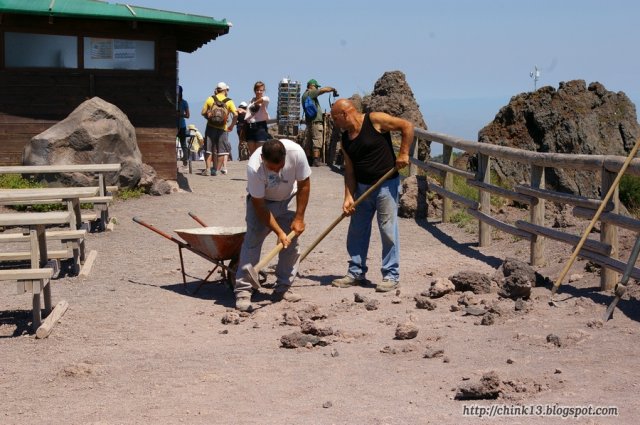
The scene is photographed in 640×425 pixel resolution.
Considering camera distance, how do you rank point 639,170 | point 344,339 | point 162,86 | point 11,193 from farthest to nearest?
point 162,86 < point 11,193 < point 639,170 < point 344,339

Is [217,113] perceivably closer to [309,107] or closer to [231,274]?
[309,107]

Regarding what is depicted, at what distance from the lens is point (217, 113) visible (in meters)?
20.7

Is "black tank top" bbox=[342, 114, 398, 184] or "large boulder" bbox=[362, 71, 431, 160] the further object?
"large boulder" bbox=[362, 71, 431, 160]

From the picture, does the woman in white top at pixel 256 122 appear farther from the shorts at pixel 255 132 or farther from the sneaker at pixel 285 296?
the sneaker at pixel 285 296

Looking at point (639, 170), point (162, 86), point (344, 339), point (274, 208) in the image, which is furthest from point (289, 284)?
point (162, 86)

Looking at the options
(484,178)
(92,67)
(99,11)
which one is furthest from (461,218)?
(92,67)

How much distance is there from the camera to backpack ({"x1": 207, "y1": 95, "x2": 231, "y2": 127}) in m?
20.7

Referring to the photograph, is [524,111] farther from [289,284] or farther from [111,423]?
[111,423]

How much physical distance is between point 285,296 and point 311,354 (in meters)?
1.93

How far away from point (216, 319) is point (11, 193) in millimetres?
3297

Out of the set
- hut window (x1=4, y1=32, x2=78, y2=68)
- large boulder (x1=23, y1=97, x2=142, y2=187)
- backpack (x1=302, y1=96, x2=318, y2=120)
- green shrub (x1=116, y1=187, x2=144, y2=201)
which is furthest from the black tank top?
backpack (x1=302, y1=96, x2=318, y2=120)

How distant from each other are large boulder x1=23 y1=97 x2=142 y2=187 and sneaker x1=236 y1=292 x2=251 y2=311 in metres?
7.77

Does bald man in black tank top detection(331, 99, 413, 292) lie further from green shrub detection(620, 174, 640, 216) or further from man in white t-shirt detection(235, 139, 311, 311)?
green shrub detection(620, 174, 640, 216)

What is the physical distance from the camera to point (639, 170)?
29.1ft
